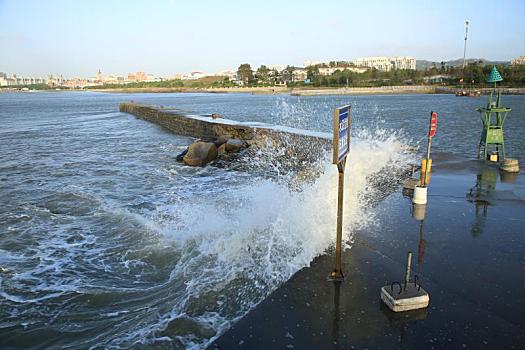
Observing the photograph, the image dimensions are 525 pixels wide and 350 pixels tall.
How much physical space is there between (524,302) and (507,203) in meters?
4.15

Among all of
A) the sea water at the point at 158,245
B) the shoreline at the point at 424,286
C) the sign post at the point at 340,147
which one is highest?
the sign post at the point at 340,147

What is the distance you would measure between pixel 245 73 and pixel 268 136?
6391 inches

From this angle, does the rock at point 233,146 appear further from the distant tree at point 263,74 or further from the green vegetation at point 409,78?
the distant tree at point 263,74

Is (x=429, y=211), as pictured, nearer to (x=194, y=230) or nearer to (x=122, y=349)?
(x=194, y=230)

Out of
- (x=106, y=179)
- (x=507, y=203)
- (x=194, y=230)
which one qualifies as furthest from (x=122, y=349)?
(x=106, y=179)

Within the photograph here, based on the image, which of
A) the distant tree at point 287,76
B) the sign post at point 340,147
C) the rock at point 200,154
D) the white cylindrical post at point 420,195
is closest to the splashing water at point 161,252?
the sign post at point 340,147

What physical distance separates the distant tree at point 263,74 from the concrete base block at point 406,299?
6568 inches

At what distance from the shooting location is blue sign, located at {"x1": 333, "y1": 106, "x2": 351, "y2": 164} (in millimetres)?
4051

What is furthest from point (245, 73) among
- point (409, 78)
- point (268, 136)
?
point (268, 136)

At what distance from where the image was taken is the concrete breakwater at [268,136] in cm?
1366

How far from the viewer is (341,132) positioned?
426cm

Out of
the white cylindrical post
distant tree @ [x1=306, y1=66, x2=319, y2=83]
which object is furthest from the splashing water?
distant tree @ [x1=306, y1=66, x2=319, y2=83]

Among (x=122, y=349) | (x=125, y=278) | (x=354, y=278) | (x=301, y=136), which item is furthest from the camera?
(x=301, y=136)

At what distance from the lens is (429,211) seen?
23.5ft
